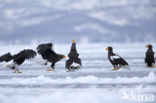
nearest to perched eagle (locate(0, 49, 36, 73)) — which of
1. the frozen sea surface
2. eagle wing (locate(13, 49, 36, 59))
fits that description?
eagle wing (locate(13, 49, 36, 59))

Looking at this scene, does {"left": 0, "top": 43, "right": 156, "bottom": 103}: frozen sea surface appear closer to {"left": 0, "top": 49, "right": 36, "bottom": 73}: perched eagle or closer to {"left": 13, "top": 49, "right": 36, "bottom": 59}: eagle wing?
{"left": 0, "top": 49, "right": 36, "bottom": 73}: perched eagle

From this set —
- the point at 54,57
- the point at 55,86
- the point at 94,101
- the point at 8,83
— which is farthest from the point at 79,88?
the point at 54,57

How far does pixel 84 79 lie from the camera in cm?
649

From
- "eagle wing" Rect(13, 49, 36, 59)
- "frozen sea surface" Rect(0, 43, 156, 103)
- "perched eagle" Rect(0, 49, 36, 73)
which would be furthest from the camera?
"eagle wing" Rect(13, 49, 36, 59)

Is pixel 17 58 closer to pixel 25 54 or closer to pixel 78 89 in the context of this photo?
pixel 25 54

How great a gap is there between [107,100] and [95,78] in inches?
74.7

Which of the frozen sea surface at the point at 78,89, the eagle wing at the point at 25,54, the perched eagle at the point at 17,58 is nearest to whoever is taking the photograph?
the frozen sea surface at the point at 78,89

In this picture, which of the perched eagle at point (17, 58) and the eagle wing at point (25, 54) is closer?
the perched eagle at point (17, 58)

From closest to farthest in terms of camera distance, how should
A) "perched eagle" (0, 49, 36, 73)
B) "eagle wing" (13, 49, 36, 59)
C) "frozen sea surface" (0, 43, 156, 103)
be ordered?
"frozen sea surface" (0, 43, 156, 103)
"perched eagle" (0, 49, 36, 73)
"eagle wing" (13, 49, 36, 59)

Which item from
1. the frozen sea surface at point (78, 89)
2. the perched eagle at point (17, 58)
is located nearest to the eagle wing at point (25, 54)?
the perched eagle at point (17, 58)

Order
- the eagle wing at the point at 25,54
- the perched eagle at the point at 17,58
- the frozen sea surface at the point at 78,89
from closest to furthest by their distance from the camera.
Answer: the frozen sea surface at the point at 78,89
the perched eagle at the point at 17,58
the eagle wing at the point at 25,54

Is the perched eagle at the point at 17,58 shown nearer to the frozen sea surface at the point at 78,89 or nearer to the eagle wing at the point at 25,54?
the eagle wing at the point at 25,54

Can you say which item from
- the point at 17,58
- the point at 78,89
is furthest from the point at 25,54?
the point at 78,89

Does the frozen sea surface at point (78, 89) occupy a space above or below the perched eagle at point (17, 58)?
below
